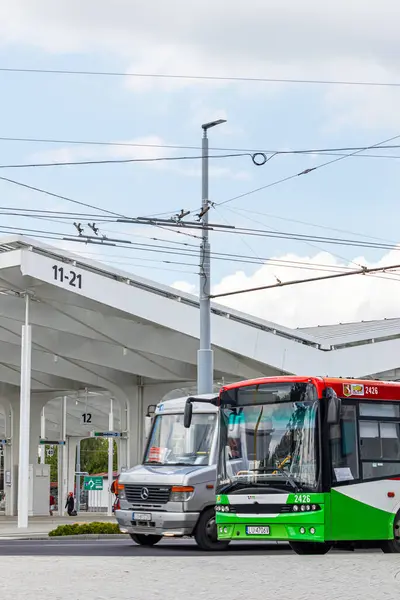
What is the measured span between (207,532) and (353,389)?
12.7 feet

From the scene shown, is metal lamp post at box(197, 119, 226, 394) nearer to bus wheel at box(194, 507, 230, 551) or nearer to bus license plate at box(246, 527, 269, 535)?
bus wheel at box(194, 507, 230, 551)

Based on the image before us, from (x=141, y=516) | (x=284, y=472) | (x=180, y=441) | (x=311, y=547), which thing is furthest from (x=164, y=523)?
(x=284, y=472)

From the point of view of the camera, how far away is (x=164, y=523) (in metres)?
20.1

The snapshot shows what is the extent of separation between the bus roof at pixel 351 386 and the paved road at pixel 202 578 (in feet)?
9.00

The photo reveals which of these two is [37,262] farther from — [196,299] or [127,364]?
[127,364]

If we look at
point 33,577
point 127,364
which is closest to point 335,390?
point 33,577

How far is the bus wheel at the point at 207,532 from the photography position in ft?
65.5

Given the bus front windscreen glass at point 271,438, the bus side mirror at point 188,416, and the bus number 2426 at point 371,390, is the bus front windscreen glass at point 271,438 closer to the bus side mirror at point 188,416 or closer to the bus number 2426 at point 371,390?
the bus side mirror at point 188,416

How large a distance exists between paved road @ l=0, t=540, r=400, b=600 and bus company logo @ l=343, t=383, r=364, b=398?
274 centimetres

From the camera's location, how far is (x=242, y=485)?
1794cm

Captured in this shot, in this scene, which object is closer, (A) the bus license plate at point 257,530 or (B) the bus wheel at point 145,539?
(A) the bus license plate at point 257,530

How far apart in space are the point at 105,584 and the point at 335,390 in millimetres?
7147

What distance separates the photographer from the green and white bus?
17266mm

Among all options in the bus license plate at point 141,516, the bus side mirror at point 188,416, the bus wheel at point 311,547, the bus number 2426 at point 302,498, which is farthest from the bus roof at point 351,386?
the bus license plate at point 141,516
